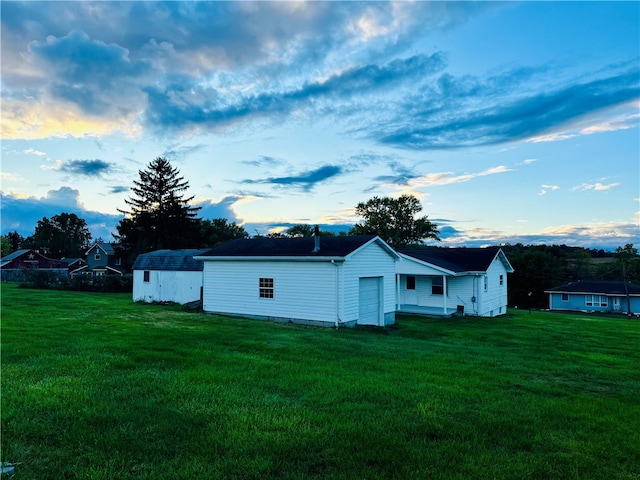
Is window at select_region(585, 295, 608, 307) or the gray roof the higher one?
the gray roof

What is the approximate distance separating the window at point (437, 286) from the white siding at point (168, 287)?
598 inches

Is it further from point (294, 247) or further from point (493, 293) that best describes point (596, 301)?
point (294, 247)

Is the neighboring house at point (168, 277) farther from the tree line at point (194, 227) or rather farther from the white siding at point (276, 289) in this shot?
the tree line at point (194, 227)

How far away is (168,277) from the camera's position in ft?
91.7

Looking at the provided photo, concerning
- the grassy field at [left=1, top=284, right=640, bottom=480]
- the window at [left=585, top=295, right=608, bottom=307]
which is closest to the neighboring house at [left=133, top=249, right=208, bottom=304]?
the grassy field at [left=1, top=284, right=640, bottom=480]

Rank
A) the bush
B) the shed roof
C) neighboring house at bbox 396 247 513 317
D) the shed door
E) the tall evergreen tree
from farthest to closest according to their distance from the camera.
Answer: the tall evergreen tree, the bush, neighboring house at bbox 396 247 513 317, the shed door, the shed roof

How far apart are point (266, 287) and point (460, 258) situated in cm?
1602

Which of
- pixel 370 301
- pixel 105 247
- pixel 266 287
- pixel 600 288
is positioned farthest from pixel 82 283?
pixel 600 288

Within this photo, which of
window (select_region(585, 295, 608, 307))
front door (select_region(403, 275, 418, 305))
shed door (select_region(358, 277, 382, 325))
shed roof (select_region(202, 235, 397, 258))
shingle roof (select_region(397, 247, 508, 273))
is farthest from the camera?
window (select_region(585, 295, 608, 307))

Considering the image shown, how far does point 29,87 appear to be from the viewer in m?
10.3

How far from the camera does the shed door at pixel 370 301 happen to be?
18.9m

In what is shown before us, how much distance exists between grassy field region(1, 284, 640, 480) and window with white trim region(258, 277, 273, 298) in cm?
725

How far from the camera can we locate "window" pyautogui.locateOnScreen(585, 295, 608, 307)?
4900 centimetres

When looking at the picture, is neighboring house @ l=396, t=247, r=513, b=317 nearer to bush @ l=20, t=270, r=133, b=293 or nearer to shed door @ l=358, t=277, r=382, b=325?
shed door @ l=358, t=277, r=382, b=325
